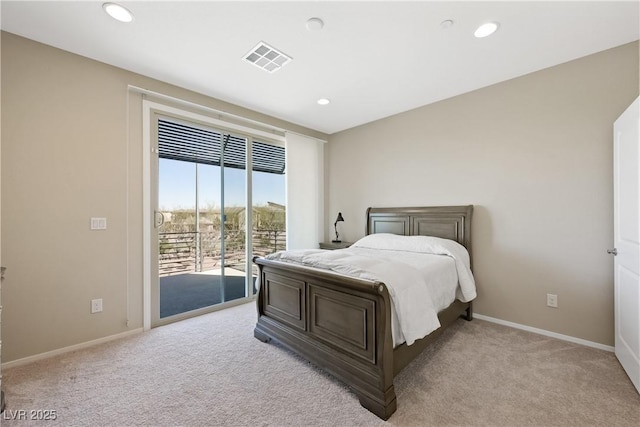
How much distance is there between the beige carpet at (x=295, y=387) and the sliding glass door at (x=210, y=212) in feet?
2.88

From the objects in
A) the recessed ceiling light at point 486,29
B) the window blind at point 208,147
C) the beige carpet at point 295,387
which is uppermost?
the recessed ceiling light at point 486,29

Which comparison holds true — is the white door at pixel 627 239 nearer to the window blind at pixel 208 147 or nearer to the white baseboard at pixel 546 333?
the white baseboard at pixel 546 333

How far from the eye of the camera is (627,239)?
1.90m

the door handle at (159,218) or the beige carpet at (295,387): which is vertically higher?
the door handle at (159,218)

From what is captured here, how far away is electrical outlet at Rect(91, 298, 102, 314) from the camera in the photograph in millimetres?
2430

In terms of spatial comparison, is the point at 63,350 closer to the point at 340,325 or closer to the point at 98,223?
the point at 98,223

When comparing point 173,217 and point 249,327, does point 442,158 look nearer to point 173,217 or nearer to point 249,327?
point 249,327

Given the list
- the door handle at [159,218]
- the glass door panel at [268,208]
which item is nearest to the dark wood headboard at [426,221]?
the glass door panel at [268,208]

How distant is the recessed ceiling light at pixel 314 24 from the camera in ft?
6.36

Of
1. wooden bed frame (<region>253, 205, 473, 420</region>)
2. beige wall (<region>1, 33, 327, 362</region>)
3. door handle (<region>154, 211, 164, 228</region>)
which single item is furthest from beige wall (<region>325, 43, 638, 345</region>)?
beige wall (<region>1, 33, 327, 362</region>)

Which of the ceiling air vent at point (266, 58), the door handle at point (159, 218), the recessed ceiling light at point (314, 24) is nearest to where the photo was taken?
Answer: the recessed ceiling light at point (314, 24)

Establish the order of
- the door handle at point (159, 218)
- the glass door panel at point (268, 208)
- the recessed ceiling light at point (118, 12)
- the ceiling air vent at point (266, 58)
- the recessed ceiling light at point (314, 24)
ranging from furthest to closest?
the glass door panel at point (268, 208)
the door handle at point (159, 218)
the ceiling air vent at point (266, 58)
the recessed ceiling light at point (314, 24)
the recessed ceiling light at point (118, 12)

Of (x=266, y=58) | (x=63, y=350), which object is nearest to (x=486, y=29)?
(x=266, y=58)
